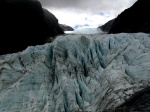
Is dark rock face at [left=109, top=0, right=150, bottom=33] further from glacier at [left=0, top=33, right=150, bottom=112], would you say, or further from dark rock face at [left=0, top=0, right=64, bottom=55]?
glacier at [left=0, top=33, right=150, bottom=112]

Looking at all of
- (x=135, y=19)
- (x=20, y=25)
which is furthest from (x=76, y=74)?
(x=135, y=19)

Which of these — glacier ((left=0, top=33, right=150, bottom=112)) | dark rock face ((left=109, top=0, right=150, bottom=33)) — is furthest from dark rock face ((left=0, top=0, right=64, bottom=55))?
dark rock face ((left=109, top=0, right=150, bottom=33))

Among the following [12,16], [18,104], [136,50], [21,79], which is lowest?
[18,104]

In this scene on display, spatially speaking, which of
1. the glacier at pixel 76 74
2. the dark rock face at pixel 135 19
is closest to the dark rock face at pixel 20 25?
the glacier at pixel 76 74

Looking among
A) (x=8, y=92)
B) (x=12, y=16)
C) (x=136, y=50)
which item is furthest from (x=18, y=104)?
(x=12, y=16)

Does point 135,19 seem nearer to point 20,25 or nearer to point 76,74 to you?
point 20,25

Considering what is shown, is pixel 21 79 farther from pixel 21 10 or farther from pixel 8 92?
pixel 21 10

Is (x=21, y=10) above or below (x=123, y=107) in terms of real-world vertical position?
above
